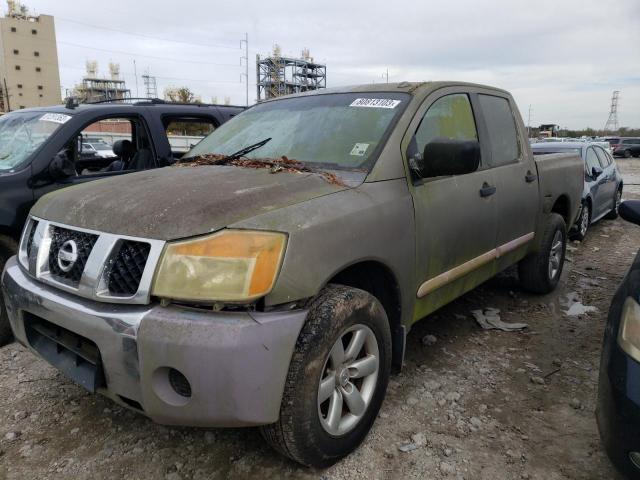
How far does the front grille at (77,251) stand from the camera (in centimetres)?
204

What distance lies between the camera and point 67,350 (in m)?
2.16

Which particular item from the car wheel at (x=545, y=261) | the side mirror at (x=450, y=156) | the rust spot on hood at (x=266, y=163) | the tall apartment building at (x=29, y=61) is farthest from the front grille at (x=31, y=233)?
the tall apartment building at (x=29, y=61)

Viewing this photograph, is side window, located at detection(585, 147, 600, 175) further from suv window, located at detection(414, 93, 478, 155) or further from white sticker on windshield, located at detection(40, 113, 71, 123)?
white sticker on windshield, located at detection(40, 113, 71, 123)

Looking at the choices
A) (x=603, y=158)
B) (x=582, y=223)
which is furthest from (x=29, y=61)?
(x=582, y=223)

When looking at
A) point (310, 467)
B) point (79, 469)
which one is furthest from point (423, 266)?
point (79, 469)

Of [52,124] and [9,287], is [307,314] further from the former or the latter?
[52,124]

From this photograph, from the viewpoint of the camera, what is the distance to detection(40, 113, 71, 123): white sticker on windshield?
13.1 feet

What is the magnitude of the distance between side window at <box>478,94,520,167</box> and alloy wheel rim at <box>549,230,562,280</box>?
1.07m

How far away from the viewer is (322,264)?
1977mm

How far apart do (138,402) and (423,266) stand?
5.13 feet

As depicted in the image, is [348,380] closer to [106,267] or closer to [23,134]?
[106,267]

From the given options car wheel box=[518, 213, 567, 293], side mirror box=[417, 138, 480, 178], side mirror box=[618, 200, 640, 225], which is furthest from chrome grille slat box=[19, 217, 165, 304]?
car wheel box=[518, 213, 567, 293]

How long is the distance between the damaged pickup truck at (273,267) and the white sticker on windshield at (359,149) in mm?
12

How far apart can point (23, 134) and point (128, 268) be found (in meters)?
2.94
